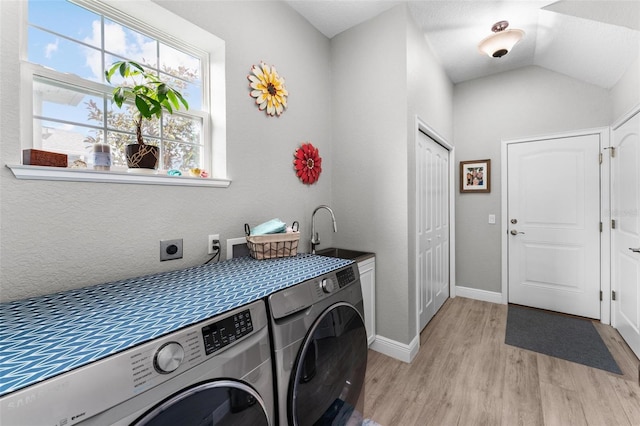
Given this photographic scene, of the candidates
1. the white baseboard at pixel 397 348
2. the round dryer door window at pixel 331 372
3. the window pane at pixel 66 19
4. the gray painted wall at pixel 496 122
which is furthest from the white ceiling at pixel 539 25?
the white baseboard at pixel 397 348

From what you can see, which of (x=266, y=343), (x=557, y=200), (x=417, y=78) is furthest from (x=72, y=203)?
(x=557, y=200)

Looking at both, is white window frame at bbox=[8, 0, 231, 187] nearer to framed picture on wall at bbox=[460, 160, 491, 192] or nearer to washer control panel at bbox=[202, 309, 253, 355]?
washer control panel at bbox=[202, 309, 253, 355]

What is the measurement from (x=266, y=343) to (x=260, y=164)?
4.16 feet

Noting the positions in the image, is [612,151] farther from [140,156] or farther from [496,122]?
[140,156]

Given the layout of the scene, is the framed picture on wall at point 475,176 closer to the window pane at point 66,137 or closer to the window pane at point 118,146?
the window pane at point 118,146

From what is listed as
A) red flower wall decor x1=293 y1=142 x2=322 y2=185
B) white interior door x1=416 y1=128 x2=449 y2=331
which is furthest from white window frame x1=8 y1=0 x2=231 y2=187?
white interior door x1=416 y1=128 x2=449 y2=331

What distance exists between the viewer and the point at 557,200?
2900 mm

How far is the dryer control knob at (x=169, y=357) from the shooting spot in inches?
24.7

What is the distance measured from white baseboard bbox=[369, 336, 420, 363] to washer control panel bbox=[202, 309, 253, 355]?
1719 millimetres

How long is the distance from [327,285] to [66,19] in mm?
Result: 1714

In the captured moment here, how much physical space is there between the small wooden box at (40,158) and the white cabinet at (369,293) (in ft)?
5.90

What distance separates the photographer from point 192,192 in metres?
1.49

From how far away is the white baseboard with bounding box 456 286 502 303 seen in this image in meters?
3.26

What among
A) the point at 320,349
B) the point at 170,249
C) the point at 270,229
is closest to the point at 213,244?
the point at 170,249
